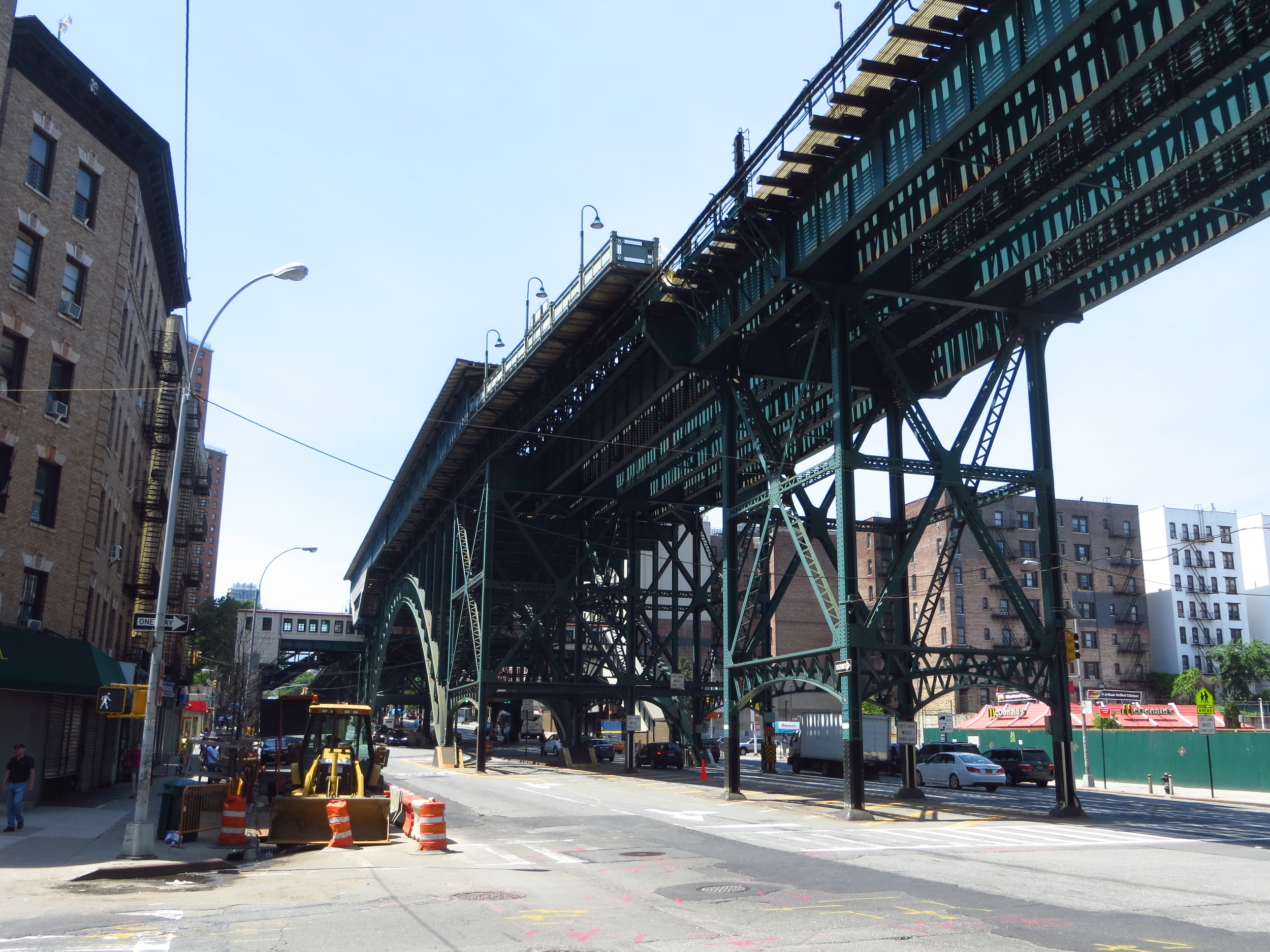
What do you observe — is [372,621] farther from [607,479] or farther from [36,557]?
[36,557]

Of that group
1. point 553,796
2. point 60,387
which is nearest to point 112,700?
point 60,387

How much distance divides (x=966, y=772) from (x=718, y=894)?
3008 centimetres

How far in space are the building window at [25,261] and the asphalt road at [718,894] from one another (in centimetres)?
1720

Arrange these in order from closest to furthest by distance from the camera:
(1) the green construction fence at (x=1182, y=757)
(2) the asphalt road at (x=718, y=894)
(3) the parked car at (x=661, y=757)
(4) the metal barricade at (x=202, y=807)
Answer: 1. (2) the asphalt road at (x=718, y=894)
2. (4) the metal barricade at (x=202, y=807)
3. (1) the green construction fence at (x=1182, y=757)
4. (3) the parked car at (x=661, y=757)

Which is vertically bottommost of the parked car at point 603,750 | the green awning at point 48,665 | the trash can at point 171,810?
the parked car at point 603,750

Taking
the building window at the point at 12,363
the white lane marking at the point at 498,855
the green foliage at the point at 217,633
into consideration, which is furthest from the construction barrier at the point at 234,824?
the green foliage at the point at 217,633

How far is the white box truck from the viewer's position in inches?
1875

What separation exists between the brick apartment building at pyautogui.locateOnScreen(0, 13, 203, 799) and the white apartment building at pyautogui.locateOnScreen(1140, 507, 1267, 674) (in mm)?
99784

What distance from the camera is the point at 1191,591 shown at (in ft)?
353

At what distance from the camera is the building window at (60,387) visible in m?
27.5

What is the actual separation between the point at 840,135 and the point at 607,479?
28.5 m

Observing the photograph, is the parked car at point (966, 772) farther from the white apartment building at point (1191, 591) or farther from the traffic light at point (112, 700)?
the white apartment building at point (1191, 591)

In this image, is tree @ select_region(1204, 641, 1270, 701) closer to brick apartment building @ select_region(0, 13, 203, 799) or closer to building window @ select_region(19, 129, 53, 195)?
brick apartment building @ select_region(0, 13, 203, 799)

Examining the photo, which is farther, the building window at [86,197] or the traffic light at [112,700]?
the building window at [86,197]
